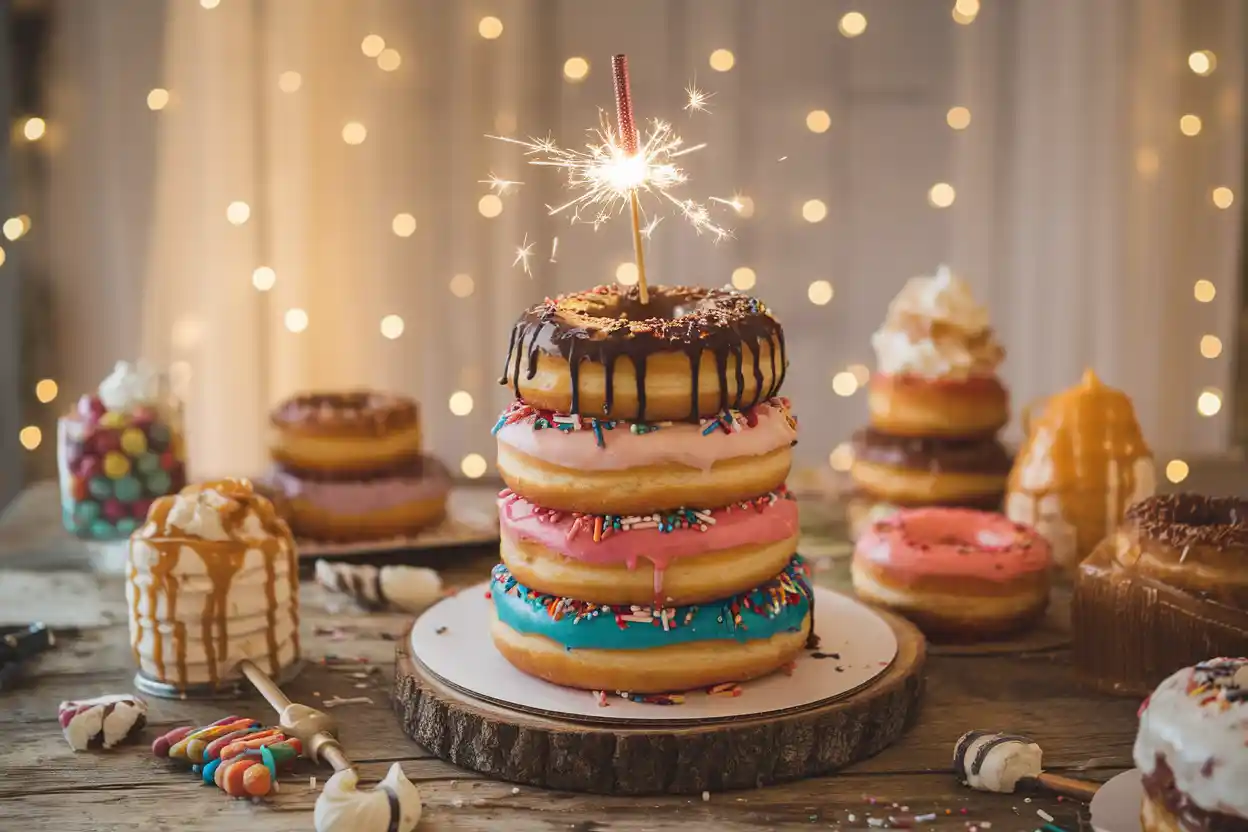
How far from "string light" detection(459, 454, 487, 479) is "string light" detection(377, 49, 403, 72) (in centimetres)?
102

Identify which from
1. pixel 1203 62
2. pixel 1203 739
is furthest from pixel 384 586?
pixel 1203 62

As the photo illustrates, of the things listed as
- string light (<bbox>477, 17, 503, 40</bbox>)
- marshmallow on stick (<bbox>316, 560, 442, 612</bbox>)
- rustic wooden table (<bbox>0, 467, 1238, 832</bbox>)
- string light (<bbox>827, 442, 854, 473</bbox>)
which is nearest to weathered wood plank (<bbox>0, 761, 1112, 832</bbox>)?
rustic wooden table (<bbox>0, 467, 1238, 832</bbox>)

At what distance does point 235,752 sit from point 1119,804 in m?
1.00

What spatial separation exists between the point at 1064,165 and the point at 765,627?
7.53 feet

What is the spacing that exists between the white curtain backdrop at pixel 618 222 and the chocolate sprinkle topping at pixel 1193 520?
5.80 feet

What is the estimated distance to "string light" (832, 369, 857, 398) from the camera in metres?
3.72

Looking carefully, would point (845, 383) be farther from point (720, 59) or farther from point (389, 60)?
point (389, 60)

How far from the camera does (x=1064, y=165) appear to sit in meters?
3.56

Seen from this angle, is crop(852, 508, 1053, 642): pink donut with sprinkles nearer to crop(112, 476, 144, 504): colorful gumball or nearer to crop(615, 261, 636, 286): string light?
crop(112, 476, 144, 504): colorful gumball

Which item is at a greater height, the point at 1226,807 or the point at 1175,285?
the point at 1175,285

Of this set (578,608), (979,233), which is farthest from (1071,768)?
(979,233)

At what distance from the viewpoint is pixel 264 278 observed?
3.42m

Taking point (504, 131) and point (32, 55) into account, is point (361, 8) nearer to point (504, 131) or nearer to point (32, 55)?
point (504, 131)

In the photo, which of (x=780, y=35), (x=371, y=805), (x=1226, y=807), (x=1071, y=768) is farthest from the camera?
(x=780, y=35)
